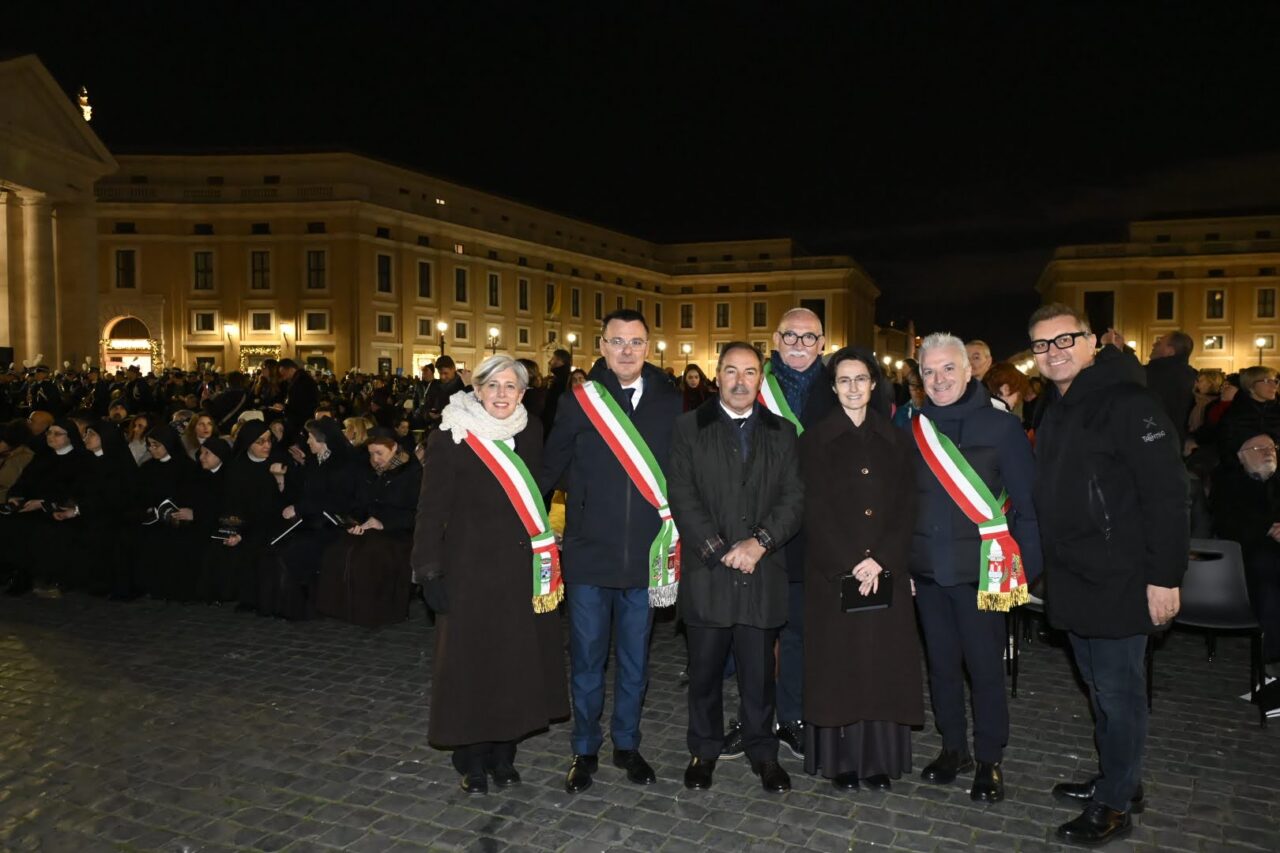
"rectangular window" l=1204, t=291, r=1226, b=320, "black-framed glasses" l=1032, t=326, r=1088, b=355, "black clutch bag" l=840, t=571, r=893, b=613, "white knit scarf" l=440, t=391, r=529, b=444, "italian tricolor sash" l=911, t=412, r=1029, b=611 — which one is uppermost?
"rectangular window" l=1204, t=291, r=1226, b=320

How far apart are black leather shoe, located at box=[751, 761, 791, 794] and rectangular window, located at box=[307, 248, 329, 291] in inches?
2006

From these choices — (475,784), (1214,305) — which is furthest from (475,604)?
(1214,305)

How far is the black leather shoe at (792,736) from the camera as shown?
16.1ft

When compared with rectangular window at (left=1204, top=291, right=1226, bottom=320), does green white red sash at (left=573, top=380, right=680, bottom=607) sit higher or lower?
lower

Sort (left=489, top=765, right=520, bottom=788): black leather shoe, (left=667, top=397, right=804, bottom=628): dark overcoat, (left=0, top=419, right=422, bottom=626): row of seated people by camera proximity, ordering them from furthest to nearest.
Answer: (left=0, top=419, right=422, bottom=626): row of seated people, (left=489, top=765, right=520, bottom=788): black leather shoe, (left=667, top=397, right=804, bottom=628): dark overcoat

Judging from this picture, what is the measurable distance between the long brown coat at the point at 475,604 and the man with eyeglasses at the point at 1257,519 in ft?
15.2

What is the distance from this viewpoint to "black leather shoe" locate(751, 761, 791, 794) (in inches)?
175

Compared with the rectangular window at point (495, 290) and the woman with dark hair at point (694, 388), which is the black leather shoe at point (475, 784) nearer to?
the woman with dark hair at point (694, 388)

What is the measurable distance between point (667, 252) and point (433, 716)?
81.5 m

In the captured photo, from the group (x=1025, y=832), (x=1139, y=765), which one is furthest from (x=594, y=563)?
(x=1139, y=765)

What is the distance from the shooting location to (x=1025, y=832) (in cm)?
402

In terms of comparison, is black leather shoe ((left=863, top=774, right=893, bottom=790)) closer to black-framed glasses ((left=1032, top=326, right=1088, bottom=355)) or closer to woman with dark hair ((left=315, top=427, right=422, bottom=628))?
black-framed glasses ((left=1032, top=326, right=1088, bottom=355))

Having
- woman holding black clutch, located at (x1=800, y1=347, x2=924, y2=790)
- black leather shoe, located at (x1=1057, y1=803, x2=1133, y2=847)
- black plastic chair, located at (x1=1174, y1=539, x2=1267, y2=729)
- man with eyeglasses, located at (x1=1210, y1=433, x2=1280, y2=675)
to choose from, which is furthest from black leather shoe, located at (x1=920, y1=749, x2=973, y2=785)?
man with eyeglasses, located at (x1=1210, y1=433, x2=1280, y2=675)

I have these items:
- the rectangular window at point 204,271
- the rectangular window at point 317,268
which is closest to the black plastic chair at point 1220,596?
the rectangular window at point 317,268
